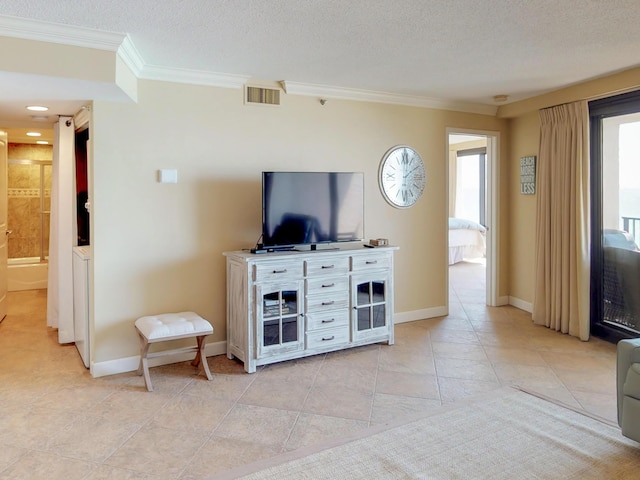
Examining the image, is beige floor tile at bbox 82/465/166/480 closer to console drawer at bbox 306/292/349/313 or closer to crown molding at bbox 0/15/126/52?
console drawer at bbox 306/292/349/313

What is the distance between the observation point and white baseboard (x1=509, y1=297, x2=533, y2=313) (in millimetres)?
5262

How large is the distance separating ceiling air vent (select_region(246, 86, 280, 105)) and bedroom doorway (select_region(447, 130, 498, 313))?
3.43 meters

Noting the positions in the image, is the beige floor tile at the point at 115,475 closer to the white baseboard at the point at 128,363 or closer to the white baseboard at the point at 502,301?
the white baseboard at the point at 128,363

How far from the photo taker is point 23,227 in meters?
7.01

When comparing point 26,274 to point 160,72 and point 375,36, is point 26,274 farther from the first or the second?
point 375,36

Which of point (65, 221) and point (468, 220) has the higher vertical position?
point (468, 220)

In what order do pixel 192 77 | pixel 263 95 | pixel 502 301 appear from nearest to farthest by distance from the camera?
1. pixel 192 77
2. pixel 263 95
3. pixel 502 301


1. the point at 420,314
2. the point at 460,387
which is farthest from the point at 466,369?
the point at 420,314

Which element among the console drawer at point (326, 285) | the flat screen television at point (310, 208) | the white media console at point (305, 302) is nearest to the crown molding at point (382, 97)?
the flat screen television at point (310, 208)

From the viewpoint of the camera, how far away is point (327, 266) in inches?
150

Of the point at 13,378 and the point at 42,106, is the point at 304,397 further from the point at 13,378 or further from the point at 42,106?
the point at 42,106

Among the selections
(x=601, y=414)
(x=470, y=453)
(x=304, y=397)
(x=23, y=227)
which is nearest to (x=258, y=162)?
(x=304, y=397)

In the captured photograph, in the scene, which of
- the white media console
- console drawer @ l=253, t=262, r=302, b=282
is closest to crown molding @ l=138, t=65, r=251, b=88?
the white media console

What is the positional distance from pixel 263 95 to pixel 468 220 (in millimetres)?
6436
